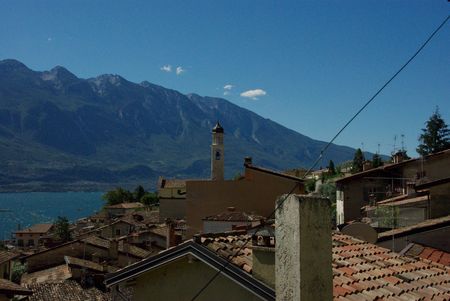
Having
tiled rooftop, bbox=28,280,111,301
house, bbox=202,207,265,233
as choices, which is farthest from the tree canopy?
house, bbox=202,207,265,233

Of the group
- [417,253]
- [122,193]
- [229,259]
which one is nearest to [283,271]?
[229,259]

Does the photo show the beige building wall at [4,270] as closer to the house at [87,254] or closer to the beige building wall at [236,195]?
the house at [87,254]

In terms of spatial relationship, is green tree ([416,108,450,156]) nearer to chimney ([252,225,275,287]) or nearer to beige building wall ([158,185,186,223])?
beige building wall ([158,185,186,223])

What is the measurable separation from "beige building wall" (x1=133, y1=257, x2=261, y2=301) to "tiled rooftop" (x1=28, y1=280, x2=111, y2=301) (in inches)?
905

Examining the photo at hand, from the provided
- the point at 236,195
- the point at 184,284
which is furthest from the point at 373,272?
the point at 236,195

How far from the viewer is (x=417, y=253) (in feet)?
43.3

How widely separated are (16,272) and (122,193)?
10331 cm

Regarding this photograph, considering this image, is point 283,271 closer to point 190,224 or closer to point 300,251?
point 300,251

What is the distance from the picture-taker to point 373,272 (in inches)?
376

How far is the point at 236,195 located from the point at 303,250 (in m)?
32.0

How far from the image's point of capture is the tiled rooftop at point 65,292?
30.9m

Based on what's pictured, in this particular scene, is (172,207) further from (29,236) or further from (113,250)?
(113,250)

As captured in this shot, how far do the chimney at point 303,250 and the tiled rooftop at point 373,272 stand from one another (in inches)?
109

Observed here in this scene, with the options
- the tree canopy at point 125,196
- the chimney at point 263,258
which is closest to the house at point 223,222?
the chimney at point 263,258
